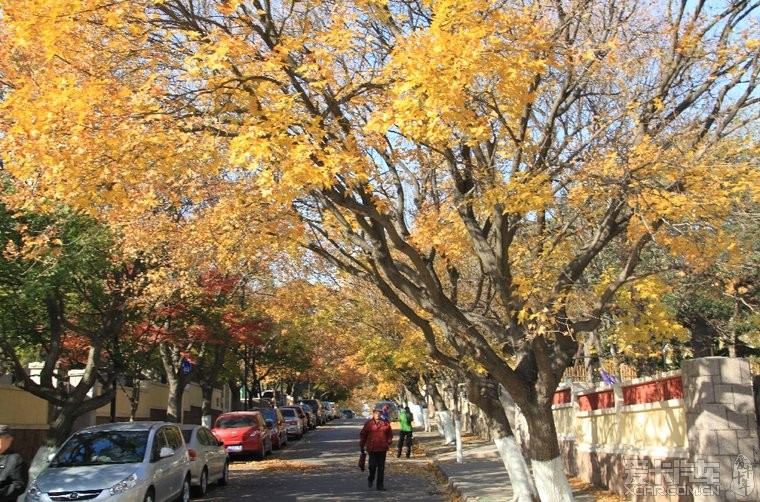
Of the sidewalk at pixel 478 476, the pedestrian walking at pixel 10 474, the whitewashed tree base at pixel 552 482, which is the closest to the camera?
the pedestrian walking at pixel 10 474

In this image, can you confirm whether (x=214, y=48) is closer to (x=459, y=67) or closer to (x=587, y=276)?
(x=459, y=67)

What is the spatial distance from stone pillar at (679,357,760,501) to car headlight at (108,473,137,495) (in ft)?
25.2

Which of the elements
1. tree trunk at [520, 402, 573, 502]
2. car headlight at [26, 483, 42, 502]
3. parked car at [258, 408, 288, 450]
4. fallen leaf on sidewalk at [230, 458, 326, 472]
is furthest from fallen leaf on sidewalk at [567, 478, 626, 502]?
parked car at [258, 408, 288, 450]

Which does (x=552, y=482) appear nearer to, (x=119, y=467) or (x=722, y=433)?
(x=722, y=433)

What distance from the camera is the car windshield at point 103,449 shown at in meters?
10.9

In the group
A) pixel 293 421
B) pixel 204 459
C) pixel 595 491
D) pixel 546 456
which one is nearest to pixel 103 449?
pixel 204 459

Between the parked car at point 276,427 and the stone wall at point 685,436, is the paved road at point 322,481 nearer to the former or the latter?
the parked car at point 276,427

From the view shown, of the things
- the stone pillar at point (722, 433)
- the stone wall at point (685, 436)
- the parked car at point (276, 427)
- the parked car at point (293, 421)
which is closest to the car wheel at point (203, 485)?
the stone wall at point (685, 436)

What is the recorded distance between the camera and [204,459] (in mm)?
14805

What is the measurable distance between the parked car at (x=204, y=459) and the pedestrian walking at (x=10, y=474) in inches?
303

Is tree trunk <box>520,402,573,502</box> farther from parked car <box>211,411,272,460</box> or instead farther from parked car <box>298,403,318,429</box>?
parked car <box>298,403,318,429</box>

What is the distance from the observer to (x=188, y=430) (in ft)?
50.9

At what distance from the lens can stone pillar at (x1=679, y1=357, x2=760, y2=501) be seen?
9109mm

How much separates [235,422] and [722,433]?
17021 millimetres
